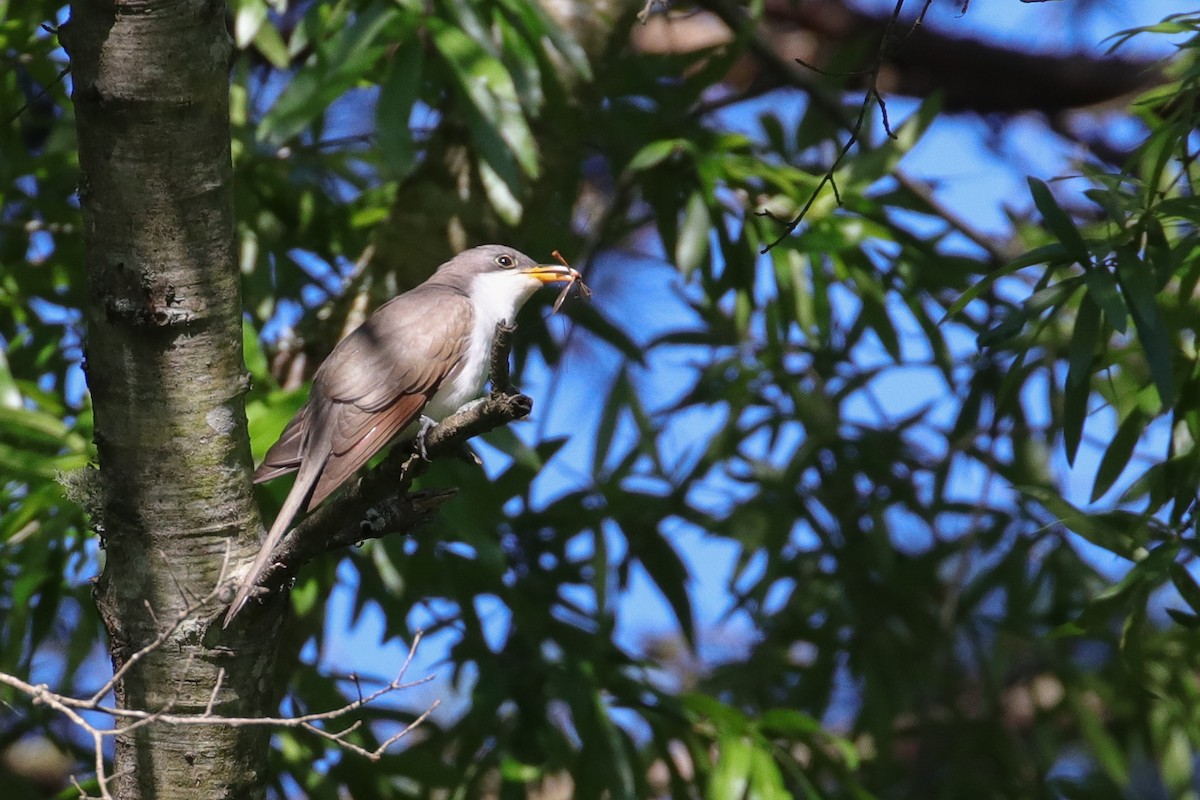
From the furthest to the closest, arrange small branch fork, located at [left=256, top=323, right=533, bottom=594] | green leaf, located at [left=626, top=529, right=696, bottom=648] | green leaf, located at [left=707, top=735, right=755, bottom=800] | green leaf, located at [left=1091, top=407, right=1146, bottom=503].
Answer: green leaf, located at [left=626, top=529, right=696, bottom=648] → green leaf, located at [left=707, top=735, right=755, bottom=800] → green leaf, located at [left=1091, top=407, right=1146, bottom=503] → small branch fork, located at [left=256, top=323, right=533, bottom=594]

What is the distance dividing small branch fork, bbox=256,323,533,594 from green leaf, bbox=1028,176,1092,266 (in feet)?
4.17

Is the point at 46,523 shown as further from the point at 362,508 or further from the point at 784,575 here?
the point at 784,575

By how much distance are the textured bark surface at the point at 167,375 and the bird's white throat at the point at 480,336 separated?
0.75 metres

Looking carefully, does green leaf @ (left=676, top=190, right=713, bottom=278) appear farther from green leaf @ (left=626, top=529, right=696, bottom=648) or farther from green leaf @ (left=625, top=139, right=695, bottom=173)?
green leaf @ (left=626, top=529, right=696, bottom=648)

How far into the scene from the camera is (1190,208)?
8.99 ft

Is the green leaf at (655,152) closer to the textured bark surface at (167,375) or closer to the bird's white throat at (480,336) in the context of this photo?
the bird's white throat at (480,336)

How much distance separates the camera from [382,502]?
238 centimetres

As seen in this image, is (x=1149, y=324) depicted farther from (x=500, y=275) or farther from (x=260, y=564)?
(x=260, y=564)

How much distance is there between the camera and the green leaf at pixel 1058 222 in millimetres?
2830

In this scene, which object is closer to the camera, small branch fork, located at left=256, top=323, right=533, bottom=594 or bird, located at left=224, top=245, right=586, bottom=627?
small branch fork, located at left=256, top=323, right=533, bottom=594

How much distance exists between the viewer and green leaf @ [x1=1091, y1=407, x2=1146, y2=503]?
318 cm

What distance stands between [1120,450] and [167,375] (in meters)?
2.23

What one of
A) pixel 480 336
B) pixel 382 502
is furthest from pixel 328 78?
pixel 382 502

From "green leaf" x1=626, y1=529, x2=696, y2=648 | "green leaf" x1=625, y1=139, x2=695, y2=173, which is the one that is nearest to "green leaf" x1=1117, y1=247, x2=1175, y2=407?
"green leaf" x1=625, y1=139, x2=695, y2=173
